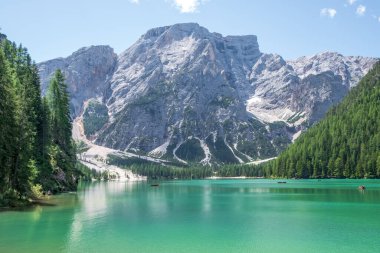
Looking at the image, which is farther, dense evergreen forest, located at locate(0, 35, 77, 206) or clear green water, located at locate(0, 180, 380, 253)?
dense evergreen forest, located at locate(0, 35, 77, 206)

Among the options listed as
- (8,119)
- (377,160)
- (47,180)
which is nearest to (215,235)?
(8,119)

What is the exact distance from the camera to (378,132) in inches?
7771

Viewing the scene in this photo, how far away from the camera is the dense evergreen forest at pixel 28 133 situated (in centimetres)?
6088

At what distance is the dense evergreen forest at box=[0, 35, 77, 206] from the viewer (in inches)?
2397

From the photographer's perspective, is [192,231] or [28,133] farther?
[28,133]

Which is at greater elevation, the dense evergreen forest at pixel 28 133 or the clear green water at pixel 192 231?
the dense evergreen forest at pixel 28 133

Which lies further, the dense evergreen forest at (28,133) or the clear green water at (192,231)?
the dense evergreen forest at (28,133)

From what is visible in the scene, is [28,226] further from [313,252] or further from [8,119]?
[313,252]

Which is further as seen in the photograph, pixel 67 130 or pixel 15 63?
pixel 67 130

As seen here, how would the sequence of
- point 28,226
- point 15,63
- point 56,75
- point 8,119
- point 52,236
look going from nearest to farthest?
1. point 52,236
2. point 28,226
3. point 8,119
4. point 15,63
5. point 56,75

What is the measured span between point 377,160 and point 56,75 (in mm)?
140774

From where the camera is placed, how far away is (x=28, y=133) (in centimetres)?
6706

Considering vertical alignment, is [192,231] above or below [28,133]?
below

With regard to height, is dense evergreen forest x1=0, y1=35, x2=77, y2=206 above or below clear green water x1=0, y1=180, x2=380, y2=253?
above
